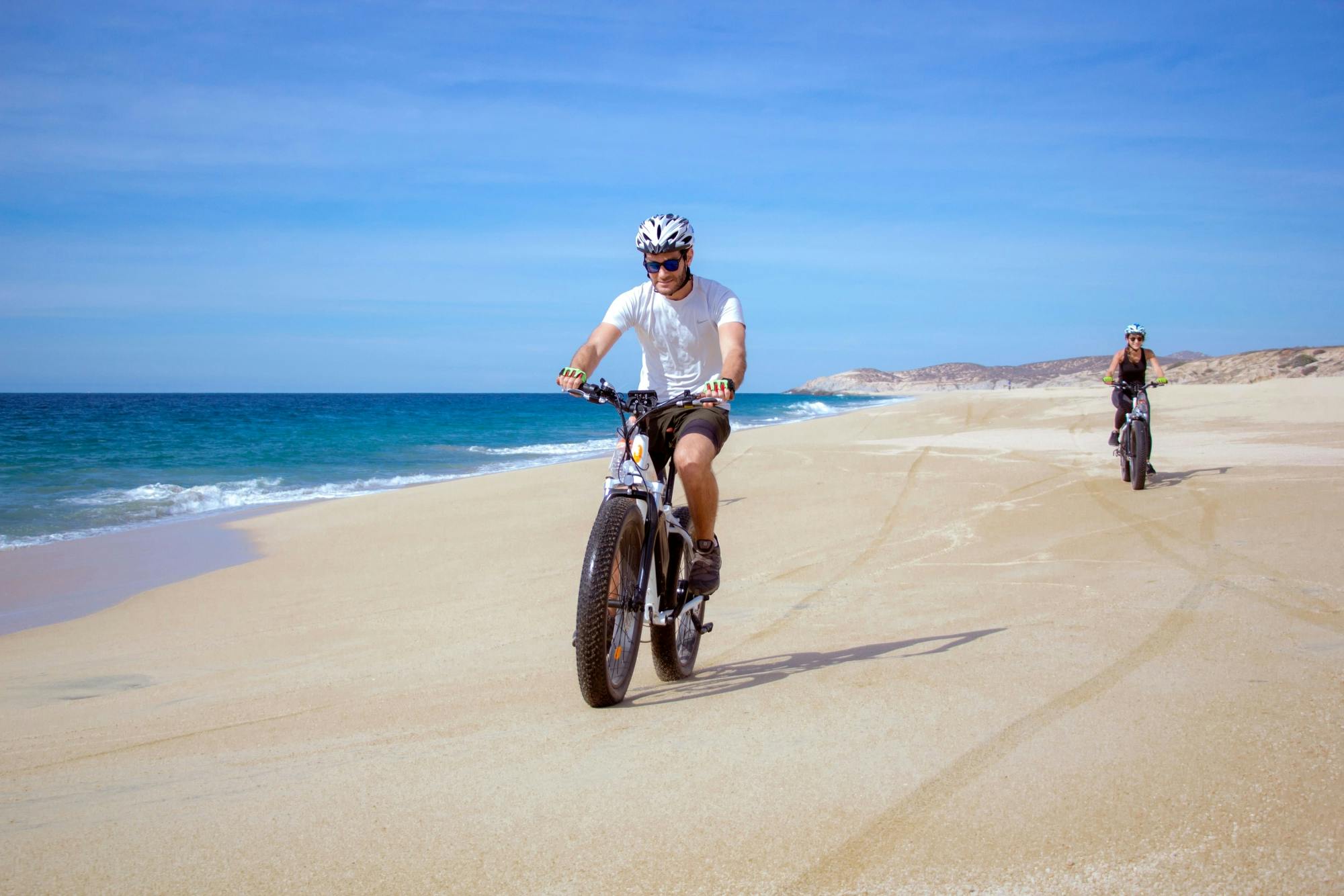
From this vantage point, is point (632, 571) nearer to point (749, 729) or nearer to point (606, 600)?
point (606, 600)

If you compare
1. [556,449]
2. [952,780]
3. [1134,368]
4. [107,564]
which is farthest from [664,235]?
[556,449]

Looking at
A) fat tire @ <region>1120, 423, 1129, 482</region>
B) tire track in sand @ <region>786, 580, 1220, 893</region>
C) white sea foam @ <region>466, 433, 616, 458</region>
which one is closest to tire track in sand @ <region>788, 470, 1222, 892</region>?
tire track in sand @ <region>786, 580, 1220, 893</region>

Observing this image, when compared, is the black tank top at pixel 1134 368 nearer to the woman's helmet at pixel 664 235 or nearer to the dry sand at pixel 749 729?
the dry sand at pixel 749 729

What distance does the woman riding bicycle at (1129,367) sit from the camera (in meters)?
10.6

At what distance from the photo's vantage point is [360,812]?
8.77 ft

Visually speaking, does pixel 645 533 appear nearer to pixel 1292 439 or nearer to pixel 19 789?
pixel 19 789

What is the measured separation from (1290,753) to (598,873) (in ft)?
6.91

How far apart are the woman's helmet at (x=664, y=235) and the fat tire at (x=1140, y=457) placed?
7284 mm

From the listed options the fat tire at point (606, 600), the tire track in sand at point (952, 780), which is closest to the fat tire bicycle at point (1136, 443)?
the tire track in sand at point (952, 780)

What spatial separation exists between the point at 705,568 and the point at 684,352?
1.03m

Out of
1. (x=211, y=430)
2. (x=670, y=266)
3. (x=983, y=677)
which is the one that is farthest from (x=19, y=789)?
(x=211, y=430)

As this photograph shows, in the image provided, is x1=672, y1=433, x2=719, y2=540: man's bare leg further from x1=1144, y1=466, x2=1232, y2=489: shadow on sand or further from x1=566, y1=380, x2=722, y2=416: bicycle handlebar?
x1=1144, y1=466, x2=1232, y2=489: shadow on sand

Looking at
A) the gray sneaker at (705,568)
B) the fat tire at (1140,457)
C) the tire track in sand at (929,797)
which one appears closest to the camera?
the tire track in sand at (929,797)

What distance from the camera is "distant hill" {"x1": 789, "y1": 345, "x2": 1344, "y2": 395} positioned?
46.9m
